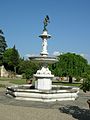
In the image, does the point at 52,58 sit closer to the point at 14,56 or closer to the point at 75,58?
the point at 75,58

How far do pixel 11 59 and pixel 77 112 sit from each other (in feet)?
263

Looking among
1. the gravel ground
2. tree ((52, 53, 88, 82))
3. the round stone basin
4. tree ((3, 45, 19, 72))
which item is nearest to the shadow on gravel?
the gravel ground

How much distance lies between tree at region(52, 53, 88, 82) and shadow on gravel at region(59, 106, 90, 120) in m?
35.7

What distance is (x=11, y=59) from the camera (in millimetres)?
93312

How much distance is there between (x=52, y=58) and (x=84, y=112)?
7706 mm

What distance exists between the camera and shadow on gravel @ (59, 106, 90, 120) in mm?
12859

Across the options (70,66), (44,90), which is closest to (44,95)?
(44,90)

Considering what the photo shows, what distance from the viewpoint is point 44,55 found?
21.9 meters

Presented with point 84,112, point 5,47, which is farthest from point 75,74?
point 5,47

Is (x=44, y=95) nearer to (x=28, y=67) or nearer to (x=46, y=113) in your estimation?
(x=46, y=113)

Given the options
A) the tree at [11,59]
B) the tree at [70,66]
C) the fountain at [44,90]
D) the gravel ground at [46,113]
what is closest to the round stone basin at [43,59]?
the fountain at [44,90]

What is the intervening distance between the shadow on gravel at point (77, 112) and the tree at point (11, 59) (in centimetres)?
7756

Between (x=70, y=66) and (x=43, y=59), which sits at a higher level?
(x=70, y=66)

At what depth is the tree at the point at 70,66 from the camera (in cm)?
5153
